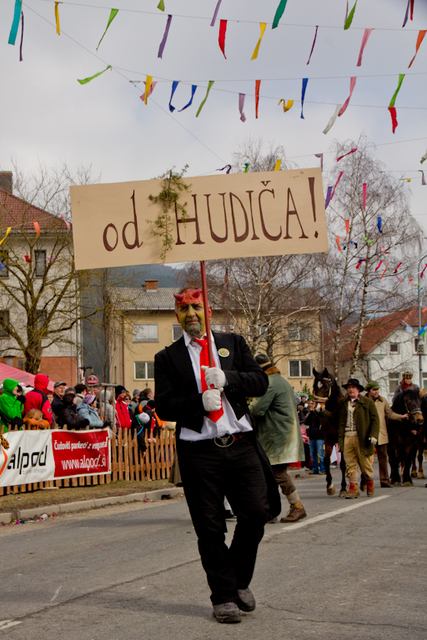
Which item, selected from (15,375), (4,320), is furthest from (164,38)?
(4,320)

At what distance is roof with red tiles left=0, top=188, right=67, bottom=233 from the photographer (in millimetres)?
34688

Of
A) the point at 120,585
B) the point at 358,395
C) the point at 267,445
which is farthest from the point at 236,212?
the point at 358,395

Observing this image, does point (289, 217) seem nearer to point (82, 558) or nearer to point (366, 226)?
point (82, 558)

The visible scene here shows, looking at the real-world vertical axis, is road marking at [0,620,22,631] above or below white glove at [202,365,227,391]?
below

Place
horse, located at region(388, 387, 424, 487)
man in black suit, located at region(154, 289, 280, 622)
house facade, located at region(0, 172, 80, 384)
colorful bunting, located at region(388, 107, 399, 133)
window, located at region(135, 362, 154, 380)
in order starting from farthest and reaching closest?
1. window, located at region(135, 362, 154, 380)
2. house facade, located at region(0, 172, 80, 384)
3. horse, located at region(388, 387, 424, 487)
4. colorful bunting, located at region(388, 107, 399, 133)
5. man in black suit, located at region(154, 289, 280, 622)

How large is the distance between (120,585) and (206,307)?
91.2 inches

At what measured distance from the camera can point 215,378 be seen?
429 cm

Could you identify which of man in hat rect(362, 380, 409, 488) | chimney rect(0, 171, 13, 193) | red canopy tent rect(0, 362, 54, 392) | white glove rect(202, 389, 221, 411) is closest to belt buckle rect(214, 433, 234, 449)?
white glove rect(202, 389, 221, 411)

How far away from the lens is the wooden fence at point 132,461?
13.8 metres

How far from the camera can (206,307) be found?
4.59m

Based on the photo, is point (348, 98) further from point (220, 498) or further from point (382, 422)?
point (220, 498)

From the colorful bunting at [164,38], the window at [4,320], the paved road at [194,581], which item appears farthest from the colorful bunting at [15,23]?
the window at [4,320]

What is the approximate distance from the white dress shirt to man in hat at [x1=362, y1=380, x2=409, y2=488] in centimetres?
966

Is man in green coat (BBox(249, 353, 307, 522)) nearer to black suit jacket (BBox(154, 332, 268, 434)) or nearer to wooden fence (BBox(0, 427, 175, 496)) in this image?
black suit jacket (BBox(154, 332, 268, 434))
